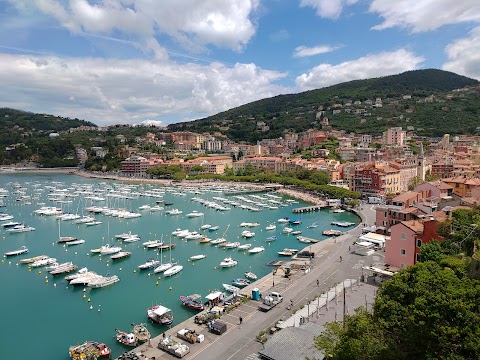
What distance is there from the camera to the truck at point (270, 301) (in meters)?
16.8

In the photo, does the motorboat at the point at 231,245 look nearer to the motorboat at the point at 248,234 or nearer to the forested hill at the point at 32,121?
the motorboat at the point at 248,234

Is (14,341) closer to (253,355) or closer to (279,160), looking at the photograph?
(253,355)

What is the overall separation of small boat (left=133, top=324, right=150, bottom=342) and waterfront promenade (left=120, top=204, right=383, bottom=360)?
2.80ft

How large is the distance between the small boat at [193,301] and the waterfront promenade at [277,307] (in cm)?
226

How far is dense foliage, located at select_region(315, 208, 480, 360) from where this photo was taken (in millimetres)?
8945

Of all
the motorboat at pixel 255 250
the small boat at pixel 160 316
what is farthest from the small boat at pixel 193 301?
the motorboat at pixel 255 250

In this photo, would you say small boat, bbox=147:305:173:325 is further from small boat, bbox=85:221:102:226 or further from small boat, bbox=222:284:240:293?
small boat, bbox=85:221:102:226

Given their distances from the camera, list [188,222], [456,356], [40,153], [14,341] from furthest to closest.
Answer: [40,153]
[188,222]
[14,341]
[456,356]

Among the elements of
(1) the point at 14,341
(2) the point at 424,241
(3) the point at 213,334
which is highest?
(2) the point at 424,241

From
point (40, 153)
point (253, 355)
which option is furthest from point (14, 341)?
point (40, 153)

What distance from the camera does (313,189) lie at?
5597 centimetres

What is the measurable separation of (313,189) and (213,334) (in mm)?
42909

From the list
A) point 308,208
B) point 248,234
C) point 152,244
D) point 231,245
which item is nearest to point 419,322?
point 231,245

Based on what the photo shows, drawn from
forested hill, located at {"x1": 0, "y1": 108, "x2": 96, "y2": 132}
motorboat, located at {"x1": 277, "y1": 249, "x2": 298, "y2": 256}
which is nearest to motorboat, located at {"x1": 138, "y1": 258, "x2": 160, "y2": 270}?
motorboat, located at {"x1": 277, "y1": 249, "x2": 298, "y2": 256}
